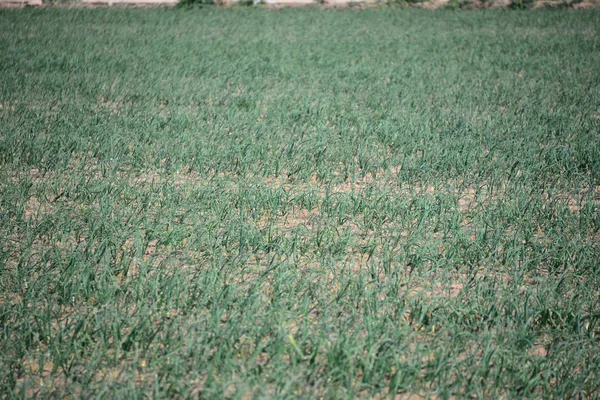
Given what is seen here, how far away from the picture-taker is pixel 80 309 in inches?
105

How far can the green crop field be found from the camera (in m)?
2.27

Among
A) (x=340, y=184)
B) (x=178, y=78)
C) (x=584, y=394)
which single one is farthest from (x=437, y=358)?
(x=178, y=78)

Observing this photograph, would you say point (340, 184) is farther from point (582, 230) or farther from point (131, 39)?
point (131, 39)

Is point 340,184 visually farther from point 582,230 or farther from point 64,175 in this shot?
point 64,175

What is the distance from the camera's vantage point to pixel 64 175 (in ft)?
14.8

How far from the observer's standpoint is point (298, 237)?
136 inches

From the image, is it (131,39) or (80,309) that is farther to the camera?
(131,39)

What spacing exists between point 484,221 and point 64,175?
307 centimetres

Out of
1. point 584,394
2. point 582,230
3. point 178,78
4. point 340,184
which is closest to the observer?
point 584,394

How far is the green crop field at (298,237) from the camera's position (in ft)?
7.43

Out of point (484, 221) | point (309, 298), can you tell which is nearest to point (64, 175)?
point (309, 298)

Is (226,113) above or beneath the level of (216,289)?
above

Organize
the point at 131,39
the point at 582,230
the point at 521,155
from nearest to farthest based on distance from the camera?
the point at 582,230
the point at 521,155
the point at 131,39

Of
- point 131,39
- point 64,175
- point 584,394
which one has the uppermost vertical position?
point 131,39
